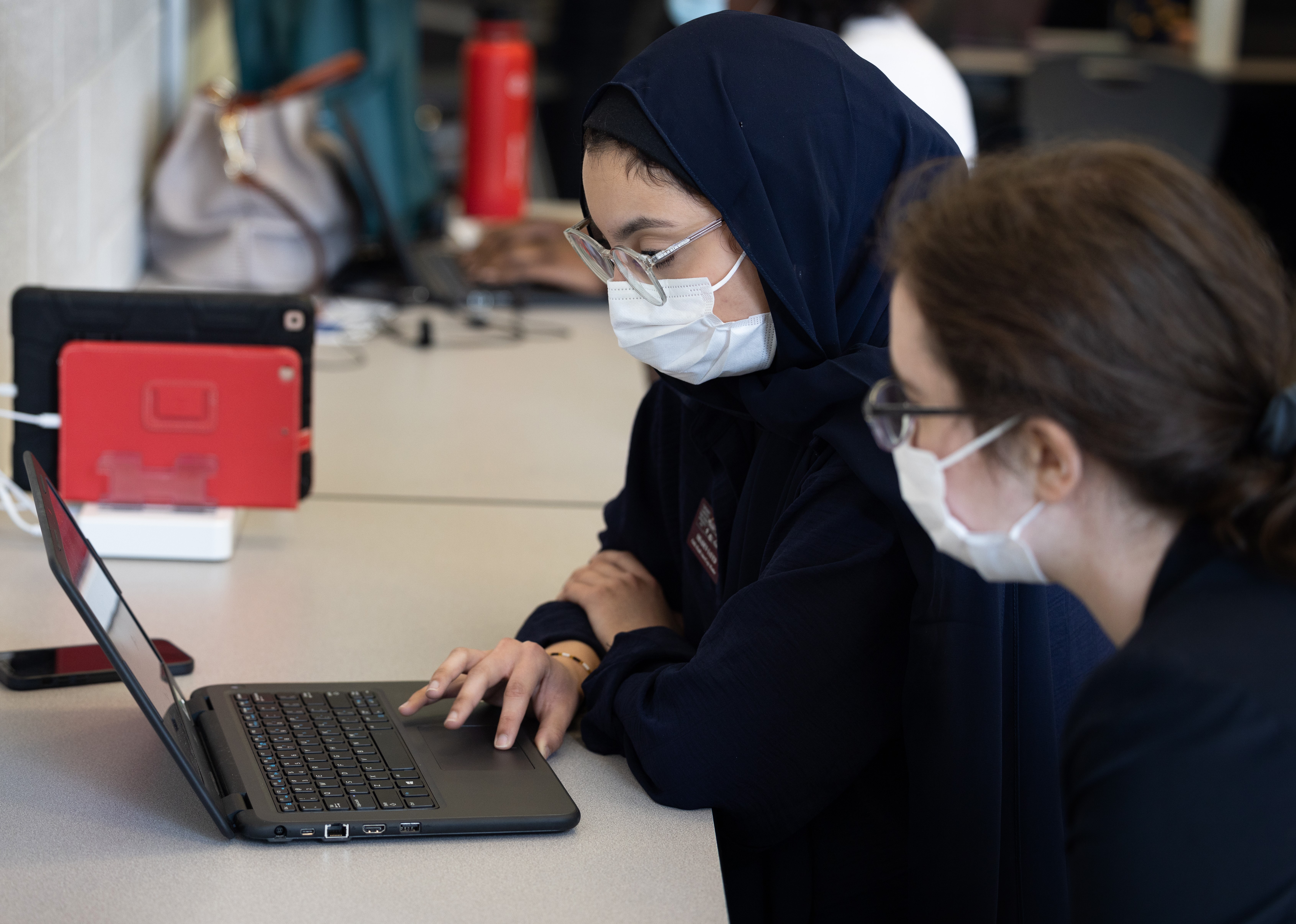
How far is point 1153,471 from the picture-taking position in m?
0.70

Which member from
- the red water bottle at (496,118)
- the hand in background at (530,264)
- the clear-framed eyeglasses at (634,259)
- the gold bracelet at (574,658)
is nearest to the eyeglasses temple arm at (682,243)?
the clear-framed eyeglasses at (634,259)

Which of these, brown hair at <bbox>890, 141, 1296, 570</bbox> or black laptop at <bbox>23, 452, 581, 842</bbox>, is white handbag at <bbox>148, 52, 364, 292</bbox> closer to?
black laptop at <bbox>23, 452, 581, 842</bbox>

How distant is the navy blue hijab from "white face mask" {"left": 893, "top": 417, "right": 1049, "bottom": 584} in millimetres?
94

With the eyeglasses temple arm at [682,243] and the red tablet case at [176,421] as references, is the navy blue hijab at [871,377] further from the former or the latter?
the red tablet case at [176,421]

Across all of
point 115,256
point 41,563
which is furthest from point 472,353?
point 41,563

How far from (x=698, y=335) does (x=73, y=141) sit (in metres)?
1.19

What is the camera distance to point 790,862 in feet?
3.29

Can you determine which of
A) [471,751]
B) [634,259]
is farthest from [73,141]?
[471,751]

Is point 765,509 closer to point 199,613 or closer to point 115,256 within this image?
point 199,613

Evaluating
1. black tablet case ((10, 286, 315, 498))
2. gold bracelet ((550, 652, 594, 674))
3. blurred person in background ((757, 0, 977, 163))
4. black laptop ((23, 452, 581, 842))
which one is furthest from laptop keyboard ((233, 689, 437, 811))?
blurred person in background ((757, 0, 977, 163))

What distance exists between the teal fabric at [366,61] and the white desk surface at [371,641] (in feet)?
1.71

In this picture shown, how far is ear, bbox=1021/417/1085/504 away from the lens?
71 centimetres

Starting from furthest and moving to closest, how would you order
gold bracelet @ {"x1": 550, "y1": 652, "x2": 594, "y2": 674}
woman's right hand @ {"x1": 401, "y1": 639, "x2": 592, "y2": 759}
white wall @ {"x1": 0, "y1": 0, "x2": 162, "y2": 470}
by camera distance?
white wall @ {"x1": 0, "y1": 0, "x2": 162, "y2": 470} < gold bracelet @ {"x1": 550, "y1": 652, "x2": 594, "y2": 674} < woman's right hand @ {"x1": 401, "y1": 639, "x2": 592, "y2": 759}

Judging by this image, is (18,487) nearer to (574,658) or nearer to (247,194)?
(574,658)
